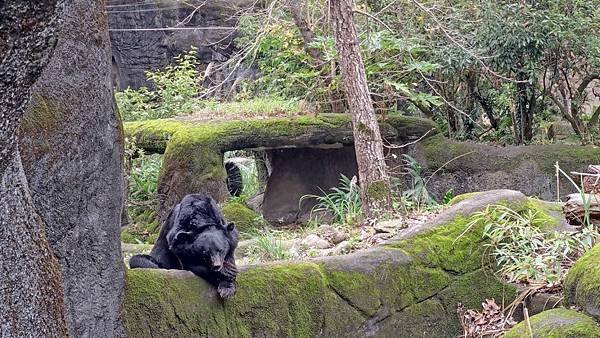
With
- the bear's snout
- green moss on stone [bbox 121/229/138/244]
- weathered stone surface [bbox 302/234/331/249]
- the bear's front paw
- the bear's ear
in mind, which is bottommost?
green moss on stone [bbox 121/229/138/244]

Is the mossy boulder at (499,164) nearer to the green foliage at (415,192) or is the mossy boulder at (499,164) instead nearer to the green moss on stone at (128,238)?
the green foliage at (415,192)

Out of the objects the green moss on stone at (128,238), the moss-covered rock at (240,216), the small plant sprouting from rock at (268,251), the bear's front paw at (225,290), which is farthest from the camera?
the green moss on stone at (128,238)

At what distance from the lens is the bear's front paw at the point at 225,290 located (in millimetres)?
5504

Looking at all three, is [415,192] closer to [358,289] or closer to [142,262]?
[358,289]

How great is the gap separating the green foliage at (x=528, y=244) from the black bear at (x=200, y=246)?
225 cm

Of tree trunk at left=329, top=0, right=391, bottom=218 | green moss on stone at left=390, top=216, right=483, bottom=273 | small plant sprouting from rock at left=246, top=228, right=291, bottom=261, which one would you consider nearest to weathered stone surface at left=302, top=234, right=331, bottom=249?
small plant sprouting from rock at left=246, top=228, right=291, bottom=261

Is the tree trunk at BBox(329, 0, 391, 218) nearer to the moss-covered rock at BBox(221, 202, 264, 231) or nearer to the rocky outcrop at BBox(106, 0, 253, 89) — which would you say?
the moss-covered rock at BBox(221, 202, 264, 231)

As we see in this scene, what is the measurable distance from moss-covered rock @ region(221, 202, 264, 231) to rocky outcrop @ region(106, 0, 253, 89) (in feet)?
31.2

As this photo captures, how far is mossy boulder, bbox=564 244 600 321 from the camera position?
4.61 metres

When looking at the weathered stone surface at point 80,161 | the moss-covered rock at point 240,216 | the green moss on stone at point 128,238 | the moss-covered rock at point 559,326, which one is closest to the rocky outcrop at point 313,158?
the moss-covered rock at point 240,216

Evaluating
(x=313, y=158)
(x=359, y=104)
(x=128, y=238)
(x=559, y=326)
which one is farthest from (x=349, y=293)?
(x=313, y=158)

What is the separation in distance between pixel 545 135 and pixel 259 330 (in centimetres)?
1047

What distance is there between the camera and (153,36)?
2150cm

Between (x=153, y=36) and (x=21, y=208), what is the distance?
63.4 ft
